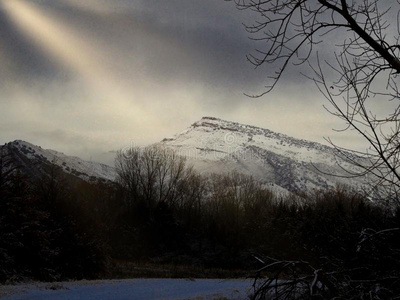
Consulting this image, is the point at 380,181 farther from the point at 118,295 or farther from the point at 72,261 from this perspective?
the point at 72,261

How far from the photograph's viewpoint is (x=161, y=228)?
141ft

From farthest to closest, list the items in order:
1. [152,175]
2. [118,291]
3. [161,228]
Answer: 1. [152,175]
2. [161,228]
3. [118,291]

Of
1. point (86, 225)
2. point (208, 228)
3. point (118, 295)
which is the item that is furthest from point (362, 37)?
point (208, 228)

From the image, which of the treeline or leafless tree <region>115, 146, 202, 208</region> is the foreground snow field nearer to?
the treeline

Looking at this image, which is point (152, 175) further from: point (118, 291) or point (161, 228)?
point (118, 291)

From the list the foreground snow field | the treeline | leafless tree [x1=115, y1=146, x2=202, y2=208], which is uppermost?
leafless tree [x1=115, y1=146, x2=202, y2=208]

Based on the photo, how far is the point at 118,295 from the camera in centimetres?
1433

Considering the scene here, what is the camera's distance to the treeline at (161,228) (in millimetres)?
5375

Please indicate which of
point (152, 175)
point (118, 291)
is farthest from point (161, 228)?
point (118, 291)

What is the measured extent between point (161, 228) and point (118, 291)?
2799 centimetres

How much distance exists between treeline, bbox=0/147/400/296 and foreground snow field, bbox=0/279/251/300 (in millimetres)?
2833

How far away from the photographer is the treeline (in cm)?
538

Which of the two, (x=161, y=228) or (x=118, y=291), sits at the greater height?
(x=161, y=228)

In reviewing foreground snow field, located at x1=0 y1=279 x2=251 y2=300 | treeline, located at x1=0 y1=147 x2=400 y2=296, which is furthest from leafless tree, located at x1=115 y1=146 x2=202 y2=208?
foreground snow field, located at x1=0 y1=279 x2=251 y2=300
